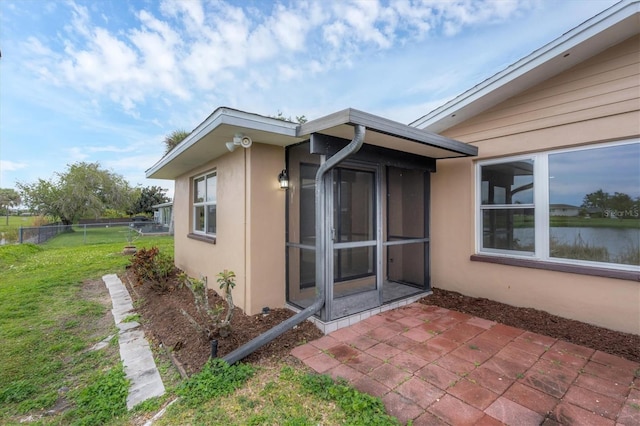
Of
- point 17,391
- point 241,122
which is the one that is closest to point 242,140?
point 241,122

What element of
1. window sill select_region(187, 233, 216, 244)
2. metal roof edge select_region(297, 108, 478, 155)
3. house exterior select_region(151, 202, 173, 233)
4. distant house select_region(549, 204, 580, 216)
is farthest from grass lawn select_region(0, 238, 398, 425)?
house exterior select_region(151, 202, 173, 233)

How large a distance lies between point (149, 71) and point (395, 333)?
10022mm

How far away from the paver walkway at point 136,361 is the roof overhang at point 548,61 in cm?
516

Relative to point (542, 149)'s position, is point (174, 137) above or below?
→ above

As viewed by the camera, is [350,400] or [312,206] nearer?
[350,400]

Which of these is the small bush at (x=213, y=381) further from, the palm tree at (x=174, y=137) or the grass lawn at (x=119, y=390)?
the palm tree at (x=174, y=137)

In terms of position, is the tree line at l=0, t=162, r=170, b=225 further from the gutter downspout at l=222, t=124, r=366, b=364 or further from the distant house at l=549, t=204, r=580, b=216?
the distant house at l=549, t=204, r=580, b=216

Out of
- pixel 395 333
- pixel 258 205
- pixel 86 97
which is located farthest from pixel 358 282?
pixel 86 97

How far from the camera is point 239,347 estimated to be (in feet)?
10.1

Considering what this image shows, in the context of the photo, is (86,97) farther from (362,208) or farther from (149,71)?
(362,208)

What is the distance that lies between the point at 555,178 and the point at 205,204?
610cm

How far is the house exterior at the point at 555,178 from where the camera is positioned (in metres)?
3.31

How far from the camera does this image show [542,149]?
3934 millimetres

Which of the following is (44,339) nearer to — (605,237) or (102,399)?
(102,399)
